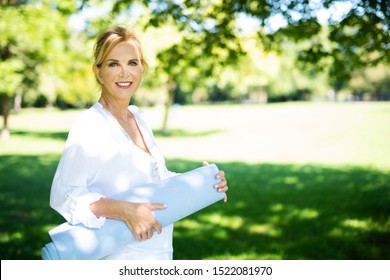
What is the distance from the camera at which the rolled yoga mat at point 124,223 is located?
6.02 feet

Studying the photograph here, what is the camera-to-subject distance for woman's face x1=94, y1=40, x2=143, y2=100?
202cm

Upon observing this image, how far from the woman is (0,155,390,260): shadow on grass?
9.92ft

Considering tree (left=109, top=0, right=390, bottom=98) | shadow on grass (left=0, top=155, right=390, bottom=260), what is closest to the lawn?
shadow on grass (left=0, top=155, right=390, bottom=260)

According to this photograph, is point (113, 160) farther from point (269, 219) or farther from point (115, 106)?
point (269, 219)

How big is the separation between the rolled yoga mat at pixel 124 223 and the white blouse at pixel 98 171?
54 millimetres

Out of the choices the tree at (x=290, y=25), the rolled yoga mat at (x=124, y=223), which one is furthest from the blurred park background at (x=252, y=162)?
the rolled yoga mat at (x=124, y=223)

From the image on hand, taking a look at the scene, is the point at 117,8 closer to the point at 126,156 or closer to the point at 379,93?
the point at 126,156

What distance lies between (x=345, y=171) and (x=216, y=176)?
1071 cm

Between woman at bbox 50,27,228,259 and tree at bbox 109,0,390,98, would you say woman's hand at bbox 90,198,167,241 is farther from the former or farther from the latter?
tree at bbox 109,0,390,98

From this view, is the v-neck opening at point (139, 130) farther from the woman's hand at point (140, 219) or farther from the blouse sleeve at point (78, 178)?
the woman's hand at point (140, 219)

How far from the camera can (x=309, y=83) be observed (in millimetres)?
70312
